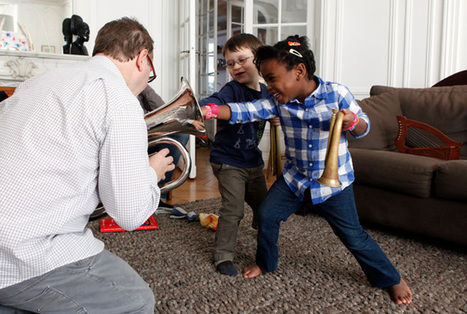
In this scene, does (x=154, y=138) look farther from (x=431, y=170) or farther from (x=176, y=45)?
(x=176, y=45)

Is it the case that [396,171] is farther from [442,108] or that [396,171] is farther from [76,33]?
[76,33]

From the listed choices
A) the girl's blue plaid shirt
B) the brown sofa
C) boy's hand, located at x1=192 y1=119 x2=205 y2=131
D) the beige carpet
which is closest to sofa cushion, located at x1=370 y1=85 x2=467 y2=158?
the brown sofa

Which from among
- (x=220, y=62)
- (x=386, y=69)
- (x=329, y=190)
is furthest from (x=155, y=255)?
(x=220, y=62)

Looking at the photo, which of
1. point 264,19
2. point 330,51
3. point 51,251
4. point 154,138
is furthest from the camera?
point 264,19

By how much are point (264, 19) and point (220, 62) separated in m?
1.54

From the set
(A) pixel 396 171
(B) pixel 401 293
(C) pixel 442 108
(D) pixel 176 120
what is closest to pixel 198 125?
(D) pixel 176 120

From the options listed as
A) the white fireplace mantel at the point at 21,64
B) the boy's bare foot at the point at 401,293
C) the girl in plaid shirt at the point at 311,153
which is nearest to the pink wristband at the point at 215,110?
the girl in plaid shirt at the point at 311,153

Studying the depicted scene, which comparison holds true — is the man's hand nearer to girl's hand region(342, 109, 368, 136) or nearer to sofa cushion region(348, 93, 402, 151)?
girl's hand region(342, 109, 368, 136)

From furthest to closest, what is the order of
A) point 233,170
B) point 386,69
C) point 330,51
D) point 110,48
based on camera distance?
point 330,51 → point 386,69 → point 233,170 → point 110,48

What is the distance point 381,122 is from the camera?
2.56 m

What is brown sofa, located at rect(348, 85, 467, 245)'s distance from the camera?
6.21 ft

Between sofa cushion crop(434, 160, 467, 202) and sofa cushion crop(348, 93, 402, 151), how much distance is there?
0.60 meters

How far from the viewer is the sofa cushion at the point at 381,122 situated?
2.48 m

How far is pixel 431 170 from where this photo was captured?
1.94 m
